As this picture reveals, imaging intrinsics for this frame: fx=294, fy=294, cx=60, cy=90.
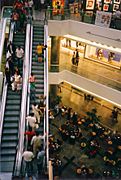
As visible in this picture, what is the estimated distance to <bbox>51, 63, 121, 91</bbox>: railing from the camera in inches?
725

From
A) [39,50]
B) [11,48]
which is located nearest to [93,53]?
[39,50]

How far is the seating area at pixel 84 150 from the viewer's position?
15.5 m

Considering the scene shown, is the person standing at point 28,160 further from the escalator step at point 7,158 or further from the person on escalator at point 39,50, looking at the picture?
the person on escalator at point 39,50

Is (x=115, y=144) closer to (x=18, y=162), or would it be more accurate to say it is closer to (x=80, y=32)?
(x=80, y=32)

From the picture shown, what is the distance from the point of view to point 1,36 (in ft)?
52.4

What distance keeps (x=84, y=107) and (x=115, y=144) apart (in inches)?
230

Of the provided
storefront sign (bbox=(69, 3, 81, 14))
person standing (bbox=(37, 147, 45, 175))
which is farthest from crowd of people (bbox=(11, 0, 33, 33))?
person standing (bbox=(37, 147, 45, 175))

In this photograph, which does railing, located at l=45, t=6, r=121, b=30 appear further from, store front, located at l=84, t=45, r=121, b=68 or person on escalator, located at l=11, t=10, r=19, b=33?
store front, located at l=84, t=45, r=121, b=68

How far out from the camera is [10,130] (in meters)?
12.0

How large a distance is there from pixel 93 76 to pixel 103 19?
4.00 m

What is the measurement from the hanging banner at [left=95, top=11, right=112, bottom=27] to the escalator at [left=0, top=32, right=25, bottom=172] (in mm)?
7055

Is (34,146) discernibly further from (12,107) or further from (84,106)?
(84,106)

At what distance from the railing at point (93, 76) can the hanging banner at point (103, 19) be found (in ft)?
11.8

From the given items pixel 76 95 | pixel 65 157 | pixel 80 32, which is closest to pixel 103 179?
pixel 65 157
